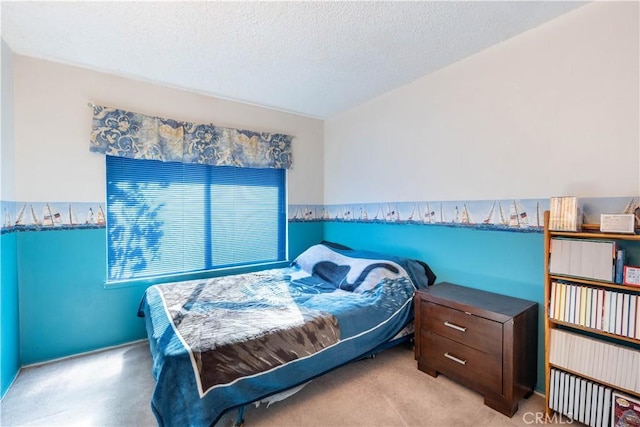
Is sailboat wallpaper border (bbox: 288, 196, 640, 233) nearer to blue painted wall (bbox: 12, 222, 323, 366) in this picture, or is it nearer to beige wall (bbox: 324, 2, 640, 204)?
beige wall (bbox: 324, 2, 640, 204)

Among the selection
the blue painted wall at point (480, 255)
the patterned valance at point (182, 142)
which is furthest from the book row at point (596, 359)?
the patterned valance at point (182, 142)

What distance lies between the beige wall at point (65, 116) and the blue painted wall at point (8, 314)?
470mm

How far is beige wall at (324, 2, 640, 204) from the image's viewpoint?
1.63m

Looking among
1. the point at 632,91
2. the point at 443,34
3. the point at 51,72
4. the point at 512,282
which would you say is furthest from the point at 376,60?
the point at 51,72

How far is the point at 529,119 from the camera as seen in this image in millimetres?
1986

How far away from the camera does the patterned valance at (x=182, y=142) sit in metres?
2.50

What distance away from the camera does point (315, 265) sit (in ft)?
10.0

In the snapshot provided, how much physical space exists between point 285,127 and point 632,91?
3.01 metres

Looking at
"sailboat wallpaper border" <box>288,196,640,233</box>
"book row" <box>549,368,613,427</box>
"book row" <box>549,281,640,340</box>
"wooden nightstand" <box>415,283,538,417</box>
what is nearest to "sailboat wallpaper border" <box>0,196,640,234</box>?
"sailboat wallpaper border" <box>288,196,640,233</box>

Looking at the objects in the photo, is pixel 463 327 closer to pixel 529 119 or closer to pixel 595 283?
pixel 595 283

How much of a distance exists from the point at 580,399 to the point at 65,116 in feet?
13.6

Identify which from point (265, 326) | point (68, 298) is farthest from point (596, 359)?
point (68, 298)

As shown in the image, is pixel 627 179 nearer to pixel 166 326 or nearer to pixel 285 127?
pixel 166 326

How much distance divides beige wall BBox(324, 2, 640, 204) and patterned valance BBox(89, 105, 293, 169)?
1.34 meters
